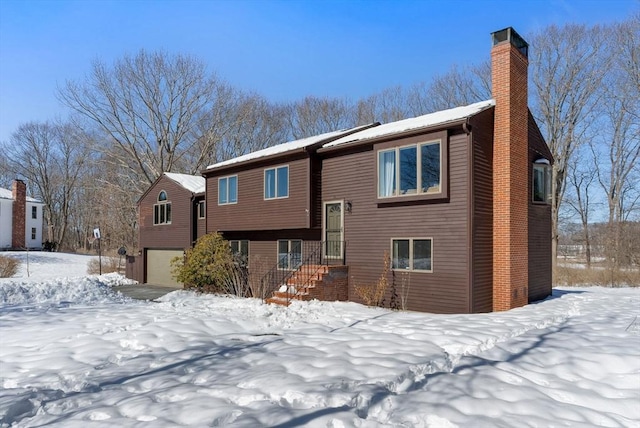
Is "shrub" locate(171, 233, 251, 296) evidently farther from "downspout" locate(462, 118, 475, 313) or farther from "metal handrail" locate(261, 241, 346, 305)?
"downspout" locate(462, 118, 475, 313)

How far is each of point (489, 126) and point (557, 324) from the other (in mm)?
5771

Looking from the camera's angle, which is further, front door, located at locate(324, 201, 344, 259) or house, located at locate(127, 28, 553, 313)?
front door, located at locate(324, 201, 344, 259)

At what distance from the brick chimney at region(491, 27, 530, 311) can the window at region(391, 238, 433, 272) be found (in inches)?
75.8

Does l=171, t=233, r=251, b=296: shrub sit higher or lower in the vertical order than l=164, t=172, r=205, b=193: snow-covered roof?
lower

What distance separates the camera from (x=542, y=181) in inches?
557

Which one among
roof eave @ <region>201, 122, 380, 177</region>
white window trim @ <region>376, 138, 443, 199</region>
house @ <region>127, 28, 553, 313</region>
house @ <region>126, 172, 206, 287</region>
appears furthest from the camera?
house @ <region>126, 172, 206, 287</region>

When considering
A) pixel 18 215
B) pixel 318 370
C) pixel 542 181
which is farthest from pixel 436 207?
pixel 18 215

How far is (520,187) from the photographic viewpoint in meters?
12.8

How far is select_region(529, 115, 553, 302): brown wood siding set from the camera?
13.6 meters

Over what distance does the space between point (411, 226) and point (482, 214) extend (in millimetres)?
1979

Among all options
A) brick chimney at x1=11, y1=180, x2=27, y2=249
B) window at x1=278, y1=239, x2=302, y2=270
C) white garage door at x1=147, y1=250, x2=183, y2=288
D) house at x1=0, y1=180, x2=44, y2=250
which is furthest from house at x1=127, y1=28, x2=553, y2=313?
brick chimney at x1=11, y1=180, x2=27, y2=249

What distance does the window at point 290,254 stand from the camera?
16.3 m

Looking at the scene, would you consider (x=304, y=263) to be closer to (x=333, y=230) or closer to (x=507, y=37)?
(x=333, y=230)

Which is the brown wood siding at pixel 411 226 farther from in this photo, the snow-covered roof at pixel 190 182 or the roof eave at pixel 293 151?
the snow-covered roof at pixel 190 182
